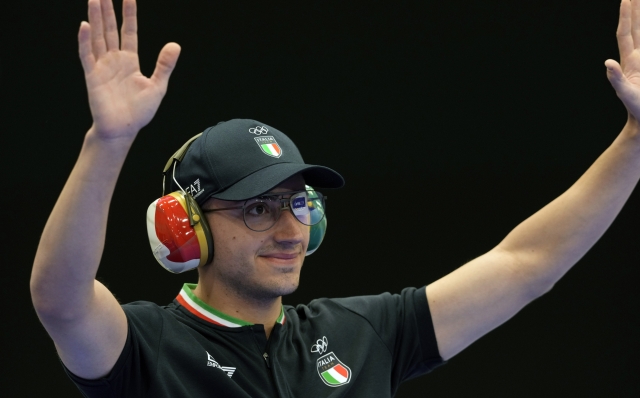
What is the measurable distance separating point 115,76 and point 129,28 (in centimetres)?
10

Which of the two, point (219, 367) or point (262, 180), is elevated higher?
point (262, 180)

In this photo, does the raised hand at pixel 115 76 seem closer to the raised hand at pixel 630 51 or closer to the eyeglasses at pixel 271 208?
the eyeglasses at pixel 271 208

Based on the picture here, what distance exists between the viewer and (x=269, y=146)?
7.42 feet

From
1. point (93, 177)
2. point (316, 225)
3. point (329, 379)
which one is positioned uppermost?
point (93, 177)

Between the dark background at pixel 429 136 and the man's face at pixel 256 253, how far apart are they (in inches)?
52.2

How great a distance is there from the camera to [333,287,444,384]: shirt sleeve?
2311 mm

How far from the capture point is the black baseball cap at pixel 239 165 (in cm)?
217

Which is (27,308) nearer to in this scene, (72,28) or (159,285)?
(159,285)

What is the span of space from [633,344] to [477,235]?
2.42ft

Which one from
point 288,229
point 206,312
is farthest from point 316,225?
point 206,312

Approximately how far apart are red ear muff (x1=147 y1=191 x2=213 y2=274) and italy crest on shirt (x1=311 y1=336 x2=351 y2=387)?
375 mm

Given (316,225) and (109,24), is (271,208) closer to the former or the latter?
(316,225)

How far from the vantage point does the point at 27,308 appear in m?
3.33

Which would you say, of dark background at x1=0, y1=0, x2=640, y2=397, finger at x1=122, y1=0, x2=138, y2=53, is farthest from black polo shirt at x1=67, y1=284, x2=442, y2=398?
dark background at x1=0, y1=0, x2=640, y2=397
